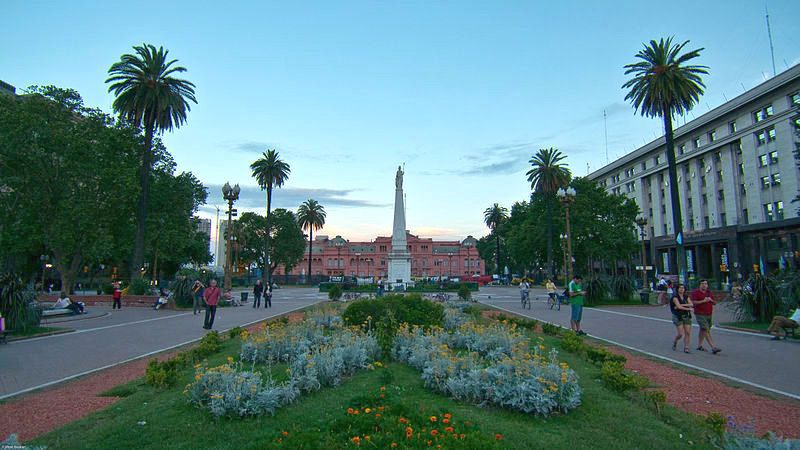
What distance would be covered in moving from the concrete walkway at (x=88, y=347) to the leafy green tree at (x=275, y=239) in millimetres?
54854

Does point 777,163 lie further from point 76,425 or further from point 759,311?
point 76,425

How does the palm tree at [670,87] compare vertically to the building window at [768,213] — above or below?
above

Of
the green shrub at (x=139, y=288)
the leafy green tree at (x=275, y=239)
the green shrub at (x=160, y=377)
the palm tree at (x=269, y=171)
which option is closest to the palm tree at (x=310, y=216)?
the leafy green tree at (x=275, y=239)

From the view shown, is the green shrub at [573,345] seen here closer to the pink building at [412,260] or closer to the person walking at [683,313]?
the person walking at [683,313]

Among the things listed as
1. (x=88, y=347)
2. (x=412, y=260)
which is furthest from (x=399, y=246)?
(x=412, y=260)

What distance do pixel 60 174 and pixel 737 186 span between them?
59.6m

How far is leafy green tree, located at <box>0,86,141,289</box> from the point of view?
85.6 feet

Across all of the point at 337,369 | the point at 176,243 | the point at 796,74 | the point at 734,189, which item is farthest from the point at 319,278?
the point at 337,369

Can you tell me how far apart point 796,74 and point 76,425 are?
51.9 m

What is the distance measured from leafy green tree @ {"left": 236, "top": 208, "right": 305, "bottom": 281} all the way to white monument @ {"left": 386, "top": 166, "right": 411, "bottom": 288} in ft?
119

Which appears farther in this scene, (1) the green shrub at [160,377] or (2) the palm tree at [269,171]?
(2) the palm tree at [269,171]

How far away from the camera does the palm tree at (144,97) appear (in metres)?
29.6

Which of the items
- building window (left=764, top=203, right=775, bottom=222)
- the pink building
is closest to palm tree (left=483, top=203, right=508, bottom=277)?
the pink building

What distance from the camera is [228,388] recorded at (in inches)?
222
